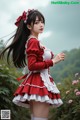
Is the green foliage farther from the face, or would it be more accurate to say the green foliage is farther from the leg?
the face

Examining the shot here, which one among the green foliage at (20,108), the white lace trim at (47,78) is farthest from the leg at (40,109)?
the green foliage at (20,108)

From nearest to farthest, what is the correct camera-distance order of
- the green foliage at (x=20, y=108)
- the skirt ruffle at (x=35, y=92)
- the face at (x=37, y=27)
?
the skirt ruffle at (x=35, y=92) → the face at (x=37, y=27) → the green foliage at (x=20, y=108)

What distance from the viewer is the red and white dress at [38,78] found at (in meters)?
3.61

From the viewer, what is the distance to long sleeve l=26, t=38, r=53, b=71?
360 centimetres

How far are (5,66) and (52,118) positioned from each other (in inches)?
47.5

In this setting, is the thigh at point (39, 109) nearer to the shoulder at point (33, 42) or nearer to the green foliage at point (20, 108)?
the shoulder at point (33, 42)

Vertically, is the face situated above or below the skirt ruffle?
above

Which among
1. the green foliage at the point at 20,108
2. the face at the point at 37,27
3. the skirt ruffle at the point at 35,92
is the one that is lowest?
the green foliage at the point at 20,108

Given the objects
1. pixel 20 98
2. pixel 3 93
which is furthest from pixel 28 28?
pixel 3 93

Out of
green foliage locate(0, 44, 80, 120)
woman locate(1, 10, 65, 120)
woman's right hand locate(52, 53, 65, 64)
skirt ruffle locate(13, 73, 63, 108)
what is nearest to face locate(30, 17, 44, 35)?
woman locate(1, 10, 65, 120)

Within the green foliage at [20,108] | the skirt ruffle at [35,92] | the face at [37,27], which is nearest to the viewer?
the skirt ruffle at [35,92]

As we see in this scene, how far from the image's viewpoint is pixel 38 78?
370cm

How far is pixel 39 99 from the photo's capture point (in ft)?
11.7

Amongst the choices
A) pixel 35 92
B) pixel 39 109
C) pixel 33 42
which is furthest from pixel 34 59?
pixel 39 109
